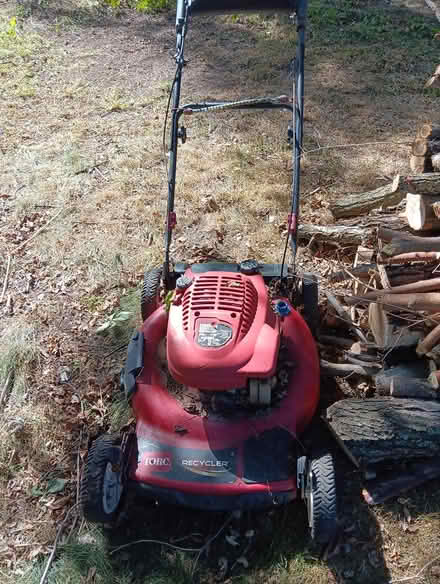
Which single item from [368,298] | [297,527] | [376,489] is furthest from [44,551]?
[368,298]

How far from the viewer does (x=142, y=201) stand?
5.20 meters

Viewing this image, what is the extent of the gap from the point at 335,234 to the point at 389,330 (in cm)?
125

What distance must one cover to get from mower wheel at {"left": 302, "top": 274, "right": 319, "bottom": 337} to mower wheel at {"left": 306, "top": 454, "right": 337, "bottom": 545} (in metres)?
1.10

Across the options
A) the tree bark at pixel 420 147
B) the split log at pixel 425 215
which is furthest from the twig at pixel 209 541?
the tree bark at pixel 420 147

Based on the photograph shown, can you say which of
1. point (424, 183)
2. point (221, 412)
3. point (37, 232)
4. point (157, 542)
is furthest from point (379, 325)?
Result: point (37, 232)

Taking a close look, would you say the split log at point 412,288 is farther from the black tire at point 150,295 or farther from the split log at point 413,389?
the black tire at point 150,295

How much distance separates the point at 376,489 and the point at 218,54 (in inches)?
265

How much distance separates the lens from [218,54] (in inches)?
318

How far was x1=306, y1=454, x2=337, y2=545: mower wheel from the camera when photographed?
2.56 m

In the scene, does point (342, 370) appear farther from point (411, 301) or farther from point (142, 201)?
point (142, 201)

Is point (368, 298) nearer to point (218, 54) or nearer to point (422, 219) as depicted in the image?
point (422, 219)

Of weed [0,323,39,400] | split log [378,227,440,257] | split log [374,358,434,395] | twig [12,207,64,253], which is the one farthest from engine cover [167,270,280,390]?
twig [12,207,64,253]

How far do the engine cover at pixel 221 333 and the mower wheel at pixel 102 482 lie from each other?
48 centimetres

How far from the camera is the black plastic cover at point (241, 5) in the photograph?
3594mm
